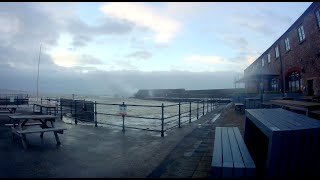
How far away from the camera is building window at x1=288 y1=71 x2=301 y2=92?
20.3 metres

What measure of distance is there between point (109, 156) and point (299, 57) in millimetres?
17792

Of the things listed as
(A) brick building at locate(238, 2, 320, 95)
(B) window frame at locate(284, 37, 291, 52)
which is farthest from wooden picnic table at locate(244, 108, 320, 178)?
(B) window frame at locate(284, 37, 291, 52)

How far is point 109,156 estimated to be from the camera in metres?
6.04

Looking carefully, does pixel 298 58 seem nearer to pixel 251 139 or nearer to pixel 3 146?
pixel 251 139

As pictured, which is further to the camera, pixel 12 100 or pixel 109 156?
pixel 12 100

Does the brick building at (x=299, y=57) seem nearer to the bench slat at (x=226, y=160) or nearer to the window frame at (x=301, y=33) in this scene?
the window frame at (x=301, y=33)

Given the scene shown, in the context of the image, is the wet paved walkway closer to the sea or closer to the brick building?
the sea

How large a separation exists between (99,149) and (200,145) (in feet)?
8.51

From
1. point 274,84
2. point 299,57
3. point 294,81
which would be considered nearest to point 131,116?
point 299,57

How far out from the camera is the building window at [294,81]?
2028cm

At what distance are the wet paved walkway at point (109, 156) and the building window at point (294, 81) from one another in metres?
14.4

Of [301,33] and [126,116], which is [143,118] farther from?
[301,33]

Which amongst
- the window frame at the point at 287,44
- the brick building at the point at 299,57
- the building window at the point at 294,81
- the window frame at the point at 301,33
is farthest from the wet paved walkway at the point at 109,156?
the window frame at the point at 287,44

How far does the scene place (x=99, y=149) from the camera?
22.1ft
